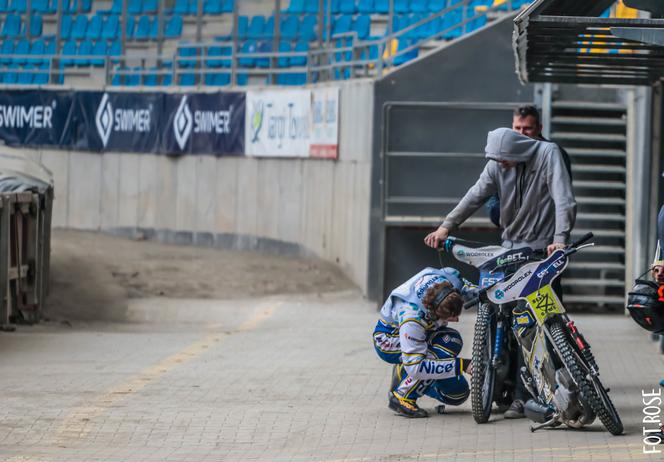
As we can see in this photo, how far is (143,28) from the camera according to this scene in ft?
104

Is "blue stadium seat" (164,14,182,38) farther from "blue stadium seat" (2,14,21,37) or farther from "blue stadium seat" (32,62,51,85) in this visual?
"blue stadium seat" (2,14,21,37)

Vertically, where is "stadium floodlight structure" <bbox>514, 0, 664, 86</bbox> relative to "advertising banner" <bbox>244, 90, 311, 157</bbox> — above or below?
above

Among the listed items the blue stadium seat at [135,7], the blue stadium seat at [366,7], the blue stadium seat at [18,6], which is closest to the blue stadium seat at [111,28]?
the blue stadium seat at [135,7]

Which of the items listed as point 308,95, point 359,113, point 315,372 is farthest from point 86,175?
point 315,372

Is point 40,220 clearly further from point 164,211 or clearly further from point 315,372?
point 164,211

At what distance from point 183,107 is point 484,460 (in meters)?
20.1

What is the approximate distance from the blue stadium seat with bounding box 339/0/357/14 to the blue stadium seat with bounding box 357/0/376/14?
11cm

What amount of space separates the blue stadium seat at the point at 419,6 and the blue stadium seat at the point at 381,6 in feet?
4.14

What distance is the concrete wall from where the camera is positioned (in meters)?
19.4

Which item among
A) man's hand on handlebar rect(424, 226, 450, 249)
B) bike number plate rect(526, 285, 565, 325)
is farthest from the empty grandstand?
bike number plate rect(526, 285, 565, 325)

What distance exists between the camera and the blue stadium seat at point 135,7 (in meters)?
32.2

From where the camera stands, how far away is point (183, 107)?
26.4 metres

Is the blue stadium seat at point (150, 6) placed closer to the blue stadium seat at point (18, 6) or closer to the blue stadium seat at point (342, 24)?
the blue stadium seat at point (18, 6)

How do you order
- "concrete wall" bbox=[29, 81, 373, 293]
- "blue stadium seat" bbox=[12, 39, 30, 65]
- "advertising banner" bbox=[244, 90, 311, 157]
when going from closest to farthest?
1. "concrete wall" bbox=[29, 81, 373, 293]
2. "advertising banner" bbox=[244, 90, 311, 157]
3. "blue stadium seat" bbox=[12, 39, 30, 65]
